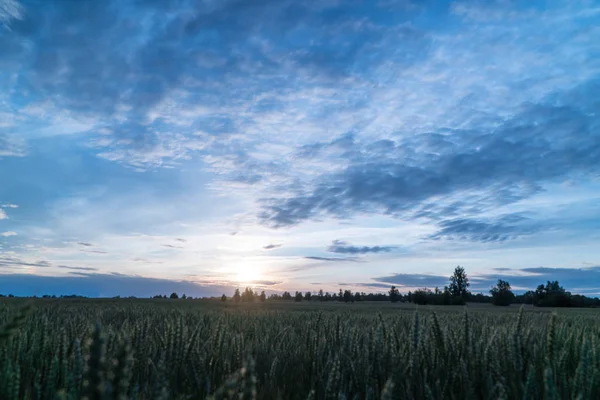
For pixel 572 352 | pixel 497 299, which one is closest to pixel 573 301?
pixel 497 299

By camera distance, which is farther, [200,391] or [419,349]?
[419,349]

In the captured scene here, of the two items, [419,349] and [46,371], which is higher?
[419,349]

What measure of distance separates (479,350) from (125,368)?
2.68 m

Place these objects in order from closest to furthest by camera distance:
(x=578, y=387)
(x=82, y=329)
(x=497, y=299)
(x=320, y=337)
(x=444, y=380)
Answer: (x=578, y=387) → (x=444, y=380) → (x=82, y=329) → (x=320, y=337) → (x=497, y=299)

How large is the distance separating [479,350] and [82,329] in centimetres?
328

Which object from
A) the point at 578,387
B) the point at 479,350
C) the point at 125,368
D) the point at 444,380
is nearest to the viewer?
the point at 125,368

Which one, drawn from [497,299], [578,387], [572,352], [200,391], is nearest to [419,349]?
[578,387]

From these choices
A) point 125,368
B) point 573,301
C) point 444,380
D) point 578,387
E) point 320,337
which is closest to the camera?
point 125,368

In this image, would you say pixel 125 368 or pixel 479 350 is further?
pixel 479 350

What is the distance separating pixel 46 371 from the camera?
2770mm

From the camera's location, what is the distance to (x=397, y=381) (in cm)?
234

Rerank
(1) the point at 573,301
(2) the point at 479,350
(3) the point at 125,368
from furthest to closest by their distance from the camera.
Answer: (1) the point at 573,301 < (2) the point at 479,350 < (3) the point at 125,368

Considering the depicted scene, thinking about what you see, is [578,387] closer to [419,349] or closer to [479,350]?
[479,350]

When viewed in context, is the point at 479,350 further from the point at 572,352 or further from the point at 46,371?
the point at 46,371
